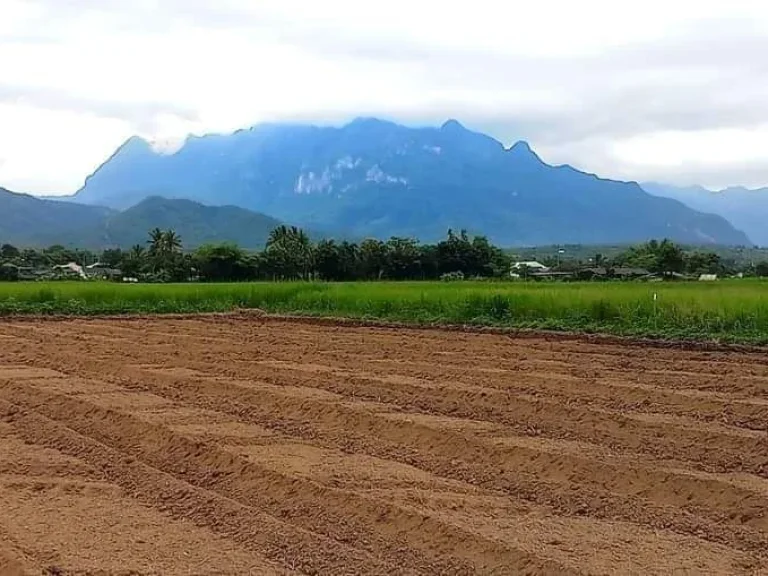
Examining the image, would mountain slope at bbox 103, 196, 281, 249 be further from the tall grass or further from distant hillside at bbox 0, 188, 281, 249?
the tall grass

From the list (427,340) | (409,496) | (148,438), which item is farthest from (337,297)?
(409,496)

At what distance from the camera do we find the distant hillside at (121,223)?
3986 inches

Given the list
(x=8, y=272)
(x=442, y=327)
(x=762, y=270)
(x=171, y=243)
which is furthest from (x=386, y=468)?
(x=171, y=243)

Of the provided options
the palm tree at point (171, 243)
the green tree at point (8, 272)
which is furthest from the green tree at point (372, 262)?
the green tree at point (8, 272)

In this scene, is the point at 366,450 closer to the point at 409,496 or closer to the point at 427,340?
the point at 409,496

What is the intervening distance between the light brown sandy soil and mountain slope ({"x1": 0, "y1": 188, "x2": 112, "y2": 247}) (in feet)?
308

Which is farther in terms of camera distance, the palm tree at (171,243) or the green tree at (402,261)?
the palm tree at (171,243)

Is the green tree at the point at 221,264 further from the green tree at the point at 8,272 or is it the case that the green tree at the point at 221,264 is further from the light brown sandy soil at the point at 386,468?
the light brown sandy soil at the point at 386,468

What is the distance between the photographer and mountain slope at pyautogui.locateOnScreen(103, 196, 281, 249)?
104 metres

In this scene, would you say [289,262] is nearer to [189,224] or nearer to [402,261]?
[402,261]

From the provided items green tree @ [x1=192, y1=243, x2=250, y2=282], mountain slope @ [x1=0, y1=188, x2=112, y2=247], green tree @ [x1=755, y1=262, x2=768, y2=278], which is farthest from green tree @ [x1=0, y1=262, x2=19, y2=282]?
mountain slope @ [x1=0, y1=188, x2=112, y2=247]

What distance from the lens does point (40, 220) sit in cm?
11219

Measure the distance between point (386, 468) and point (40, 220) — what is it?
115 metres

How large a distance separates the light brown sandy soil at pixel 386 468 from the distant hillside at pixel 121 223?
8950cm
